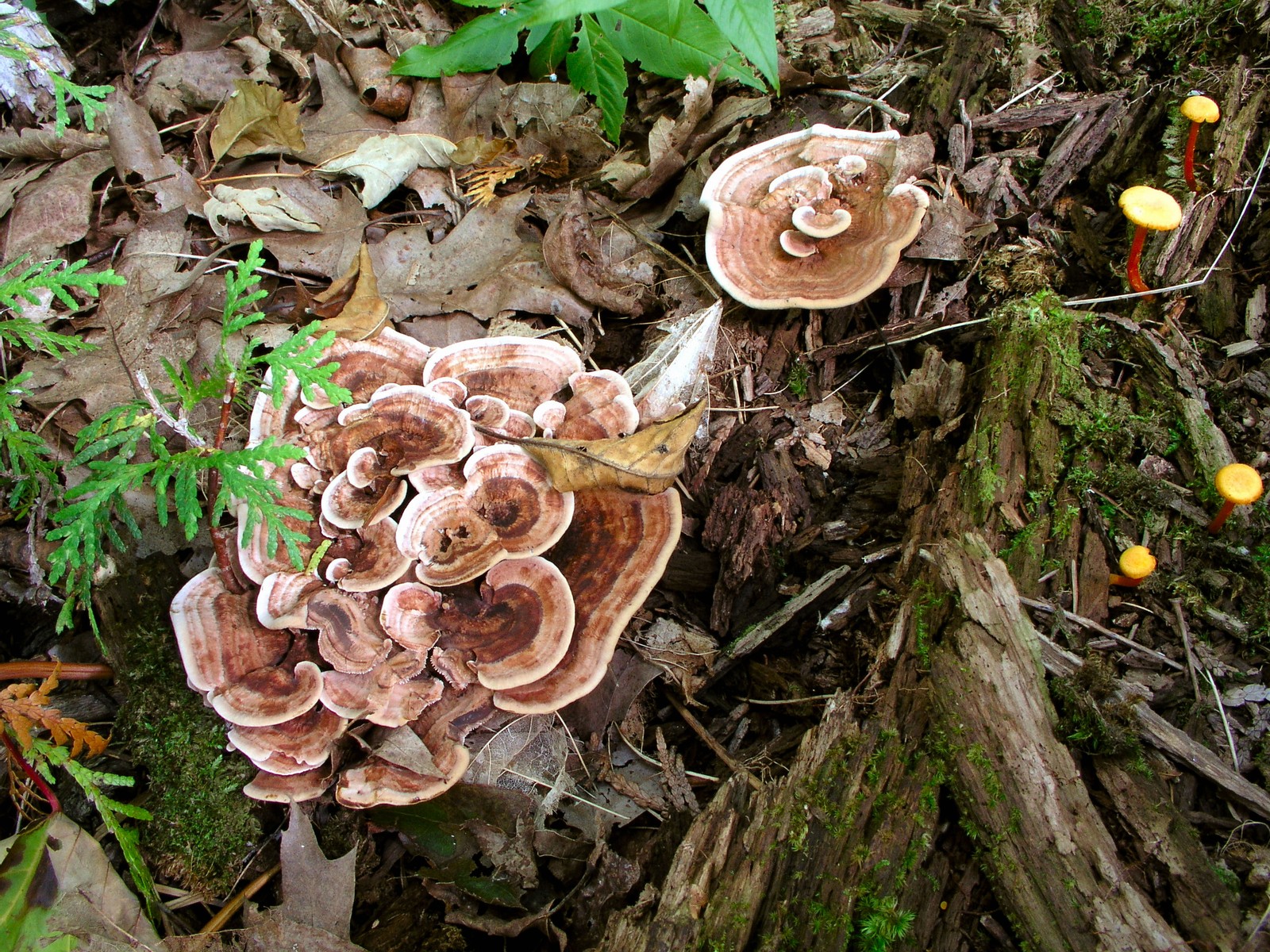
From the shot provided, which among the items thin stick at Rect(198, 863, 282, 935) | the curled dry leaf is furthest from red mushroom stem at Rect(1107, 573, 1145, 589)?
thin stick at Rect(198, 863, 282, 935)

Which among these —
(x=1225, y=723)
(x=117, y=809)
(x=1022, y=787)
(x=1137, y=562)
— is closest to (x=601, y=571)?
(x=1022, y=787)

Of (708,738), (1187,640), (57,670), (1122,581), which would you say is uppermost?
(57,670)

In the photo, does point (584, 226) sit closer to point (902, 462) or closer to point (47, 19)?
point (902, 462)

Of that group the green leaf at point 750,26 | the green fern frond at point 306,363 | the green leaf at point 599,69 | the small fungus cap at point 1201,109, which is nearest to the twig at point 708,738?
the green fern frond at point 306,363

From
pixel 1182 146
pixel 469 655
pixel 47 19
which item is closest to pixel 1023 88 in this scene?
pixel 1182 146

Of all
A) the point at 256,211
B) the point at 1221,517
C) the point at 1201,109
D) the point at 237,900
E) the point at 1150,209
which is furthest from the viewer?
the point at 256,211

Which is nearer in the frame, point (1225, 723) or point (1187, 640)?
point (1225, 723)

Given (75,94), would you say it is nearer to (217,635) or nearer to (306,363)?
(306,363)
